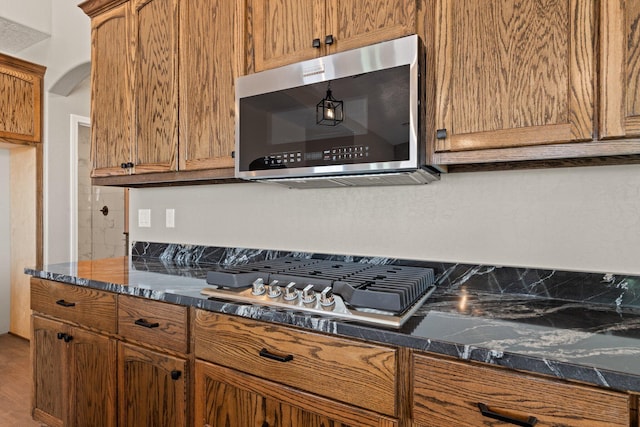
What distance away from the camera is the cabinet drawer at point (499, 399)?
29.8 inches

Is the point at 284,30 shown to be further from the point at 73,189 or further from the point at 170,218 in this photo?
the point at 73,189

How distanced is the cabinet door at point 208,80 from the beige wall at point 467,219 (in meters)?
0.36

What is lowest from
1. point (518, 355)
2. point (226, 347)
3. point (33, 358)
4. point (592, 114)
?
point (33, 358)

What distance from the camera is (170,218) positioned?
2.42 meters

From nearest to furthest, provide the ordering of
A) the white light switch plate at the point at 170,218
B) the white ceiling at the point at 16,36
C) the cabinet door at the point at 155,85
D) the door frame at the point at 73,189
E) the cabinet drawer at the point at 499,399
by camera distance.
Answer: the cabinet drawer at the point at 499,399
the cabinet door at the point at 155,85
the white light switch plate at the point at 170,218
the white ceiling at the point at 16,36
the door frame at the point at 73,189

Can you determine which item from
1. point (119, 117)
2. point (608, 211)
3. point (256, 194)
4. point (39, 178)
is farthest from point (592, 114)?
point (39, 178)

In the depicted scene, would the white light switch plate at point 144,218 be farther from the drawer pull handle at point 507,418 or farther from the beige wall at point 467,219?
the drawer pull handle at point 507,418

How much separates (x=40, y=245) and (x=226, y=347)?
3.21 metres

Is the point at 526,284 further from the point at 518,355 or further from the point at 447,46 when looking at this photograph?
the point at 447,46

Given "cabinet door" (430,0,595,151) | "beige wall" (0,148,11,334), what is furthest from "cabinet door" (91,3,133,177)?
"beige wall" (0,148,11,334)

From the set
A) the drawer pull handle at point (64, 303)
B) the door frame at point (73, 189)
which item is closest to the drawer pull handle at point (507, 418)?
the drawer pull handle at point (64, 303)

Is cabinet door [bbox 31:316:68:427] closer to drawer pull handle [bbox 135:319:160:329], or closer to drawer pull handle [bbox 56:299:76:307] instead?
drawer pull handle [bbox 56:299:76:307]

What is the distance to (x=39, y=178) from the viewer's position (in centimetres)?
354

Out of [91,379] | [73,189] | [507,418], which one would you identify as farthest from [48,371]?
[73,189]
